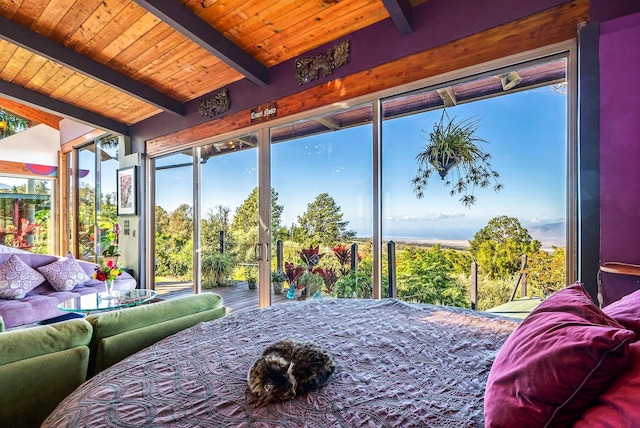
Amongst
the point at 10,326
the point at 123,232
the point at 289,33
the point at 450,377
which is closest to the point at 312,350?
the point at 450,377

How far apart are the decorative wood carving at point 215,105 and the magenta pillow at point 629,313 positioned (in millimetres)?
3847

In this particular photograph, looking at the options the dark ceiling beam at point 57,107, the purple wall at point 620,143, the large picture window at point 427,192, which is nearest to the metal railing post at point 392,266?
the large picture window at point 427,192

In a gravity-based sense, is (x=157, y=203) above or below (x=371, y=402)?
above

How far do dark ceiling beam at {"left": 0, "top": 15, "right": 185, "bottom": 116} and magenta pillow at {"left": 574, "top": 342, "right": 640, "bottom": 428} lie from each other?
448 centimetres

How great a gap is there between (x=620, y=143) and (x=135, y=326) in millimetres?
2694

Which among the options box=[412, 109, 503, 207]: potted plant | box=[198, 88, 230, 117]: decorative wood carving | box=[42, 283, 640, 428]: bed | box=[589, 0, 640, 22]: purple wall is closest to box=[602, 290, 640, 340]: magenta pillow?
box=[42, 283, 640, 428]: bed

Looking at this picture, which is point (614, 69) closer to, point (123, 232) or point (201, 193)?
point (201, 193)

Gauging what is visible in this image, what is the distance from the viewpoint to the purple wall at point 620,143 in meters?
1.61

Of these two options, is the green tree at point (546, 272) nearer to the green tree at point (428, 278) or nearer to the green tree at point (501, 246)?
the green tree at point (501, 246)

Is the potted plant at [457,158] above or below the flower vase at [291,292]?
above

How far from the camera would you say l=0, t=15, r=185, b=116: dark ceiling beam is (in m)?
2.89

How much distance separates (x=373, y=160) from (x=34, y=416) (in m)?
2.53

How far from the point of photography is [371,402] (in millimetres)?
886

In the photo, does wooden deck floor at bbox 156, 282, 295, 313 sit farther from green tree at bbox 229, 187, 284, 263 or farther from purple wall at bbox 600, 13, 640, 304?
purple wall at bbox 600, 13, 640, 304
